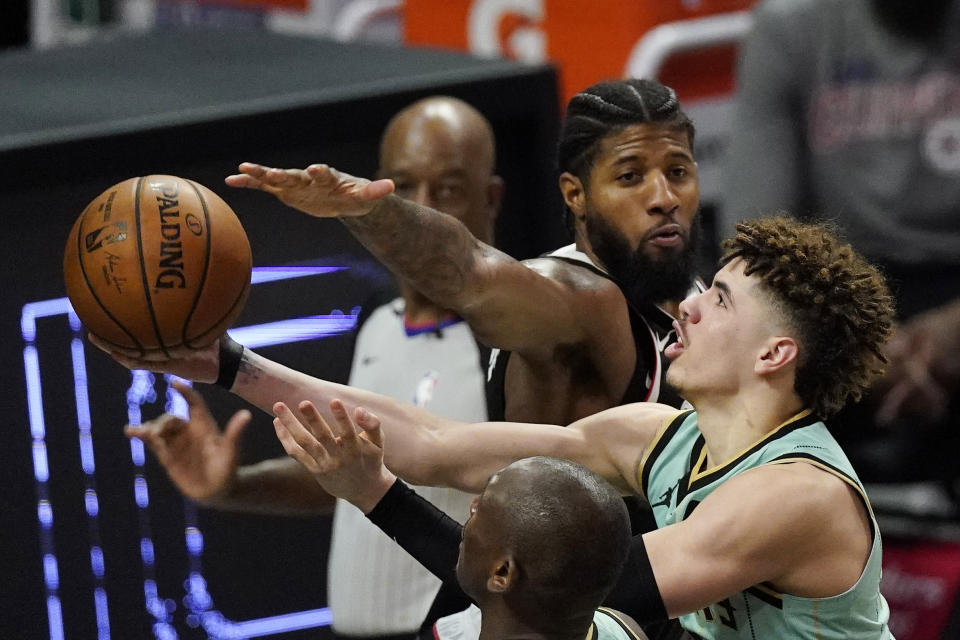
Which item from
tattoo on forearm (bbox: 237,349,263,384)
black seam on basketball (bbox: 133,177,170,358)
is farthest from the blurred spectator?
black seam on basketball (bbox: 133,177,170,358)

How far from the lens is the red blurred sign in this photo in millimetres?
5875

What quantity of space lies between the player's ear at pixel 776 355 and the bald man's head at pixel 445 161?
1.35m

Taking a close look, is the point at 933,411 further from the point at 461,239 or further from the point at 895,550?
the point at 461,239

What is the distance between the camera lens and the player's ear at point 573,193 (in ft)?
11.2

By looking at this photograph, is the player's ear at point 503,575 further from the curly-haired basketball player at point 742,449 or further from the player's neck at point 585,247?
the player's neck at point 585,247

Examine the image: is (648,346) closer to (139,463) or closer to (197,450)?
(197,450)

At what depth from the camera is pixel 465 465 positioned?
3115mm

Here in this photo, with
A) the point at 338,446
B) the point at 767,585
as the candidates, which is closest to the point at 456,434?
the point at 338,446

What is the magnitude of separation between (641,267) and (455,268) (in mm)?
449

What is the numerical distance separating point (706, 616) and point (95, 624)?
1.89 metres

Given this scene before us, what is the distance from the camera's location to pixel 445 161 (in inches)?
161

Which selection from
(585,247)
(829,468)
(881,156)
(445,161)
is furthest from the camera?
(881,156)

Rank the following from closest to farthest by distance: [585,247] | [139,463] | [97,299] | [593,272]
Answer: [97,299] < [593,272] < [585,247] < [139,463]

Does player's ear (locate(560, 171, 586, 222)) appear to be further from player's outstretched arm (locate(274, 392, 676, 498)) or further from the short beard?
player's outstretched arm (locate(274, 392, 676, 498))
